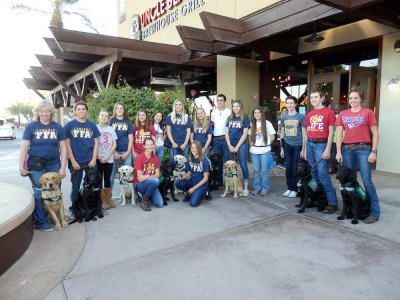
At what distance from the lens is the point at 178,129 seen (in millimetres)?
5980

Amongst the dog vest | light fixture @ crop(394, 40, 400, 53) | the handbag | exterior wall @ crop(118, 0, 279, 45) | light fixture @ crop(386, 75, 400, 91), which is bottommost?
the dog vest

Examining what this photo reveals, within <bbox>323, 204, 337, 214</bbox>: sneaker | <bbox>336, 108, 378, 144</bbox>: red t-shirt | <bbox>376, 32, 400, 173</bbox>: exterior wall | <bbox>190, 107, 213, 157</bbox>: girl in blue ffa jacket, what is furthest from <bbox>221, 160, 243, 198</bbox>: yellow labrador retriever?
<bbox>376, 32, 400, 173</bbox>: exterior wall

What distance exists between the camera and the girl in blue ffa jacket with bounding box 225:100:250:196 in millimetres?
5645

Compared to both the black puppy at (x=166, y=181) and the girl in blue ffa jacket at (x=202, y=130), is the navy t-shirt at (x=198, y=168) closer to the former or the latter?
the black puppy at (x=166, y=181)

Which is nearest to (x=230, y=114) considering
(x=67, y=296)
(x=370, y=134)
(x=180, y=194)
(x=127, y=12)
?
Answer: (x=180, y=194)

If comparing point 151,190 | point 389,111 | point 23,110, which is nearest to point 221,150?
point 151,190

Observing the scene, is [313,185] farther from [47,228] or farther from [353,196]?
[47,228]

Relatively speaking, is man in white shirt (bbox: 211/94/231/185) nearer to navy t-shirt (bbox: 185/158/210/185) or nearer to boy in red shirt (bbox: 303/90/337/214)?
navy t-shirt (bbox: 185/158/210/185)

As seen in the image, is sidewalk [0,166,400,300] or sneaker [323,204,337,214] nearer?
sidewalk [0,166,400,300]

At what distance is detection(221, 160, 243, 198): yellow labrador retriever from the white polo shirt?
79cm

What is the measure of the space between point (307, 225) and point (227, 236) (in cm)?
113

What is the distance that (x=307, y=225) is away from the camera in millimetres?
4117

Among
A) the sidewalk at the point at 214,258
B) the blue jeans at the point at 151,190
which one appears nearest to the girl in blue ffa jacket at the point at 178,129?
the blue jeans at the point at 151,190

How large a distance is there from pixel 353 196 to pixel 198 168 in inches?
94.3
